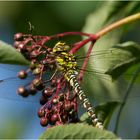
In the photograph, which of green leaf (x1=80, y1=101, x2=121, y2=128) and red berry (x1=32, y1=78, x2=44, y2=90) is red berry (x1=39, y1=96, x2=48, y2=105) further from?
green leaf (x1=80, y1=101, x2=121, y2=128)

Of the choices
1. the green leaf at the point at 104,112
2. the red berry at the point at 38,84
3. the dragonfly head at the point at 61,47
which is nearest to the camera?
the red berry at the point at 38,84

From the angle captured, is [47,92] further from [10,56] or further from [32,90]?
[10,56]

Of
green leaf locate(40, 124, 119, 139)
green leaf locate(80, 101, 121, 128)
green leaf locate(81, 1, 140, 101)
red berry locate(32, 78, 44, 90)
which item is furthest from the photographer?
green leaf locate(81, 1, 140, 101)

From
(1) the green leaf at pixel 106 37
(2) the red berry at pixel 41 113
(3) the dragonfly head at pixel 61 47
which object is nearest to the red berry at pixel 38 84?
(2) the red berry at pixel 41 113

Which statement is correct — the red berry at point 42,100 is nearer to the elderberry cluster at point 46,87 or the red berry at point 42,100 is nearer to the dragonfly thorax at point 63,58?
Result: the elderberry cluster at point 46,87

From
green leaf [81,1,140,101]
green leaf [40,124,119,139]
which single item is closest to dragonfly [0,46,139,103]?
green leaf [81,1,140,101]

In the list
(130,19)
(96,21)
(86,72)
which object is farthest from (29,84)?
(96,21)
